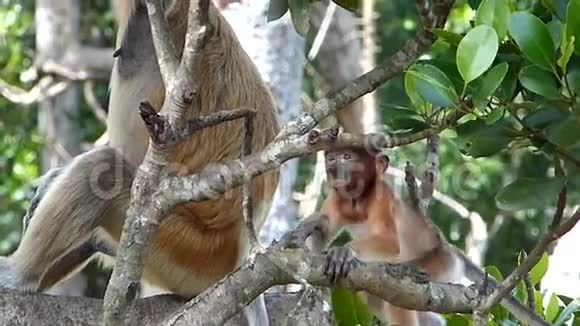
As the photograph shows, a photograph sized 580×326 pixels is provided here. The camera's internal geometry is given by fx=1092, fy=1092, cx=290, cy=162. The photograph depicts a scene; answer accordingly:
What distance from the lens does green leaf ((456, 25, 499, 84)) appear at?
6.45 ft

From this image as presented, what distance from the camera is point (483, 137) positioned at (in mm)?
2123

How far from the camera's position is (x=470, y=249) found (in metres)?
5.06

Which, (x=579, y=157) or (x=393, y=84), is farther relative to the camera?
(x=393, y=84)

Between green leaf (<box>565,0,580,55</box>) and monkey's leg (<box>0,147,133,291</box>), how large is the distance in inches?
60.2

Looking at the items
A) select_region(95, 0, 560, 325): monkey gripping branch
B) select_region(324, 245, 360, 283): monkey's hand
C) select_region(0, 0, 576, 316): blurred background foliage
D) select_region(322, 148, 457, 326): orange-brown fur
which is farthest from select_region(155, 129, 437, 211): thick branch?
select_region(0, 0, 576, 316): blurred background foliage

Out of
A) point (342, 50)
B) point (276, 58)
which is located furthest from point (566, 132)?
point (342, 50)

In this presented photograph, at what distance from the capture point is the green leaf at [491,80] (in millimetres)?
1957

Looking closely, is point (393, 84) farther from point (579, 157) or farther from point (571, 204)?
point (579, 157)

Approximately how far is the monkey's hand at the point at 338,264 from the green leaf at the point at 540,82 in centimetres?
60

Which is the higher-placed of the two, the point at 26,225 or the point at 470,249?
the point at 26,225

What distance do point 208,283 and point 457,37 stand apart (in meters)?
1.38

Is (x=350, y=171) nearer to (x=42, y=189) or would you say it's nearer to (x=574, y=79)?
(x=42, y=189)

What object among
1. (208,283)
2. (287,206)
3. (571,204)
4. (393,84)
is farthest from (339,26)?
(208,283)

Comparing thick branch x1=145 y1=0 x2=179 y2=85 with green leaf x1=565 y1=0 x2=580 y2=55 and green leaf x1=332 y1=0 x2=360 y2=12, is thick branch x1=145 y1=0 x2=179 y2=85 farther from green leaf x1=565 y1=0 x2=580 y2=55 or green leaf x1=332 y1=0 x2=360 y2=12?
green leaf x1=565 y1=0 x2=580 y2=55
